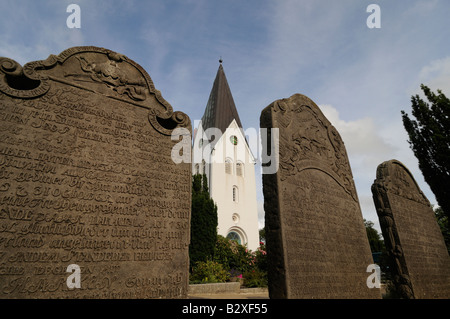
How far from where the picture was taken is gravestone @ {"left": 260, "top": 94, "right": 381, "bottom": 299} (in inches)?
135

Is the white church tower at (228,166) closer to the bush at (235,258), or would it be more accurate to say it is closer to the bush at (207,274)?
the bush at (235,258)

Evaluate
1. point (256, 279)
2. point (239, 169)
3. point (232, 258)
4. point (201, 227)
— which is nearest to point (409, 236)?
point (256, 279)

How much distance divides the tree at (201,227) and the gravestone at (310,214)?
10916mm

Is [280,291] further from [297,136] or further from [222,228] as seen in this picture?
[222,228]

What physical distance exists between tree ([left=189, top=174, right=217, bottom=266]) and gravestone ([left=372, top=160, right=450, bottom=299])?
10557 millimetres

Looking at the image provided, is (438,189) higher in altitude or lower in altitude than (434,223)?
higher

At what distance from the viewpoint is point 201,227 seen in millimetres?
16016

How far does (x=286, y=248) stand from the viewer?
3375 mm

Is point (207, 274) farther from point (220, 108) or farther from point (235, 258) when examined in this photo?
point (220, 108)

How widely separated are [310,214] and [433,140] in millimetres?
8277

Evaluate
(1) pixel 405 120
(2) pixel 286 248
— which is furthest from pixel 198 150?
(2) pixel 286 248

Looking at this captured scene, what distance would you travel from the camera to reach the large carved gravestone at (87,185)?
2.51m
